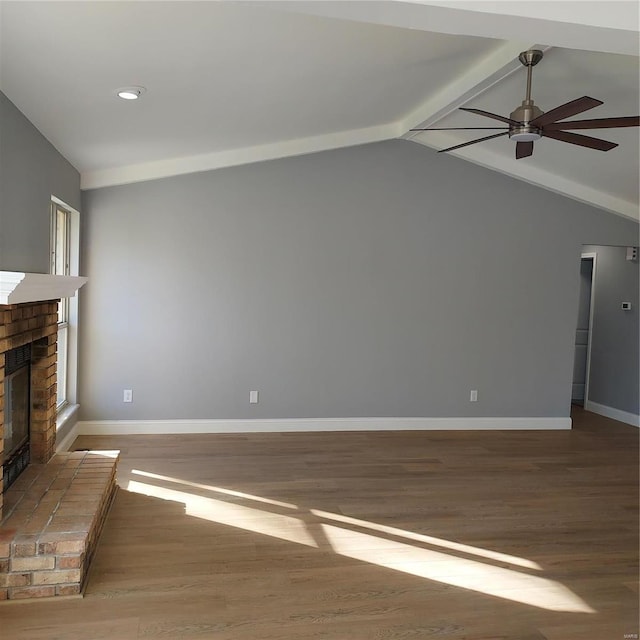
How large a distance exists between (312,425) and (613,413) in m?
3.63

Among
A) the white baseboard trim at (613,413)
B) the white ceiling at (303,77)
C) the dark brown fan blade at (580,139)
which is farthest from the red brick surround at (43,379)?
the white baseboard trim at (613,413)

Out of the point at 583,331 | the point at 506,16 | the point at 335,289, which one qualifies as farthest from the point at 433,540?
the point at 583,331

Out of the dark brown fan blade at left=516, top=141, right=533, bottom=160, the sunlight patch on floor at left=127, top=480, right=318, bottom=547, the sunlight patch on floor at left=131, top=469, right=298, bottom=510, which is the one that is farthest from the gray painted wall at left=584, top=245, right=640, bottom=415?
the sunlight patch on floor at left=127, top=480, right=318, bottom=547

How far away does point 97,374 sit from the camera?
5594mm

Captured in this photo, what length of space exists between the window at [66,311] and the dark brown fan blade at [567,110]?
3673 millimetres

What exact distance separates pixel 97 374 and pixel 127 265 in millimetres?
1022

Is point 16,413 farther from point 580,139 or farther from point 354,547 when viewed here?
point 580,139

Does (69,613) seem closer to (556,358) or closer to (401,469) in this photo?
(401,469)

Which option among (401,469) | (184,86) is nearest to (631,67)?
(184,86)

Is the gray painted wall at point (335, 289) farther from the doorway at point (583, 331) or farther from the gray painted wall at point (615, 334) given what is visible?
the doorway at point (583, 331)

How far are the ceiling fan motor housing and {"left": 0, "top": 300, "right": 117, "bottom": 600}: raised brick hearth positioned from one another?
2.90 meters

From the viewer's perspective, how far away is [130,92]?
11.1 ft

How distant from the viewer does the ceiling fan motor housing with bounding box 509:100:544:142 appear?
3533 millimetres

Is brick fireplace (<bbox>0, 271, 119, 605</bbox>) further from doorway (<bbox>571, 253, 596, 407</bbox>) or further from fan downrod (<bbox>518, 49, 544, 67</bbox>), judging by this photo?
doorway (<bbox>571, 253, 596, 407</bbox>)
